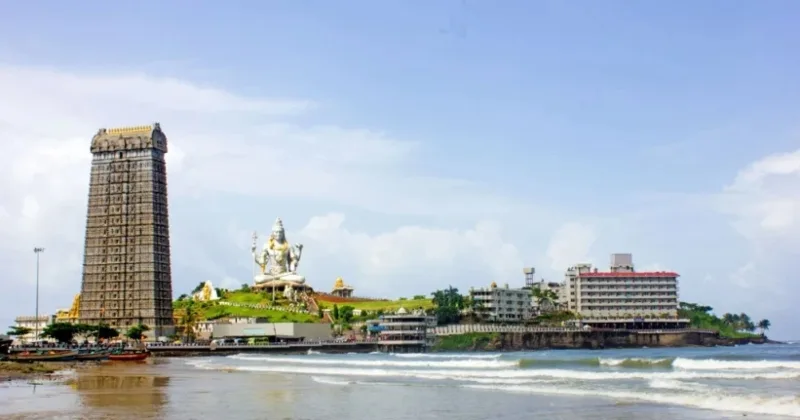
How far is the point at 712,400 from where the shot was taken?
40562 millimetres

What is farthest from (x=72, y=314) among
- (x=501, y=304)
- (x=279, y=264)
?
(x=501, y=304)

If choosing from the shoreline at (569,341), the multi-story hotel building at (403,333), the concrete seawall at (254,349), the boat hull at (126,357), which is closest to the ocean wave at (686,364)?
the boat hull at (126,357)

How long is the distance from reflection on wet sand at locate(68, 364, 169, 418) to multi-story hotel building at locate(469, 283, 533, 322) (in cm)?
10620

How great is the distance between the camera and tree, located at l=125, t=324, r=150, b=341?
12312 cm

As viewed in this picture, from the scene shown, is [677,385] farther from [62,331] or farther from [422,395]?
[62,331]

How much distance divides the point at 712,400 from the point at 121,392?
28490 mm

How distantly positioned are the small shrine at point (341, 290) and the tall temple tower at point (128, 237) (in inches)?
2522

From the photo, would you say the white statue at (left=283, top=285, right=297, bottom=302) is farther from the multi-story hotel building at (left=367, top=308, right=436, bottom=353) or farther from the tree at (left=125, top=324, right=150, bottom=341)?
the tree at (left=125, top=324, right=150, bottom=341)

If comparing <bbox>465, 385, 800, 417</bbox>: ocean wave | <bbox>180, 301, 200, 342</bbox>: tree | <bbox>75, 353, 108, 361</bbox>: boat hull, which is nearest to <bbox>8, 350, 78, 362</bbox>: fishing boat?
<bbox>75, 353, 108, 361</bbox>: boat hull

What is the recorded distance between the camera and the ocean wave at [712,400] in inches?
1454

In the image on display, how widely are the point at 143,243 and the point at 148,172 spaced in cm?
970

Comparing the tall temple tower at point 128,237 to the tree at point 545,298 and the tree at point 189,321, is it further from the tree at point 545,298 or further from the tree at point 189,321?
the tree at point 545,298

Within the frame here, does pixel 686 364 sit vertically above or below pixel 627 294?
below

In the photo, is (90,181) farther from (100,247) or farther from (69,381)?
(69,381)
